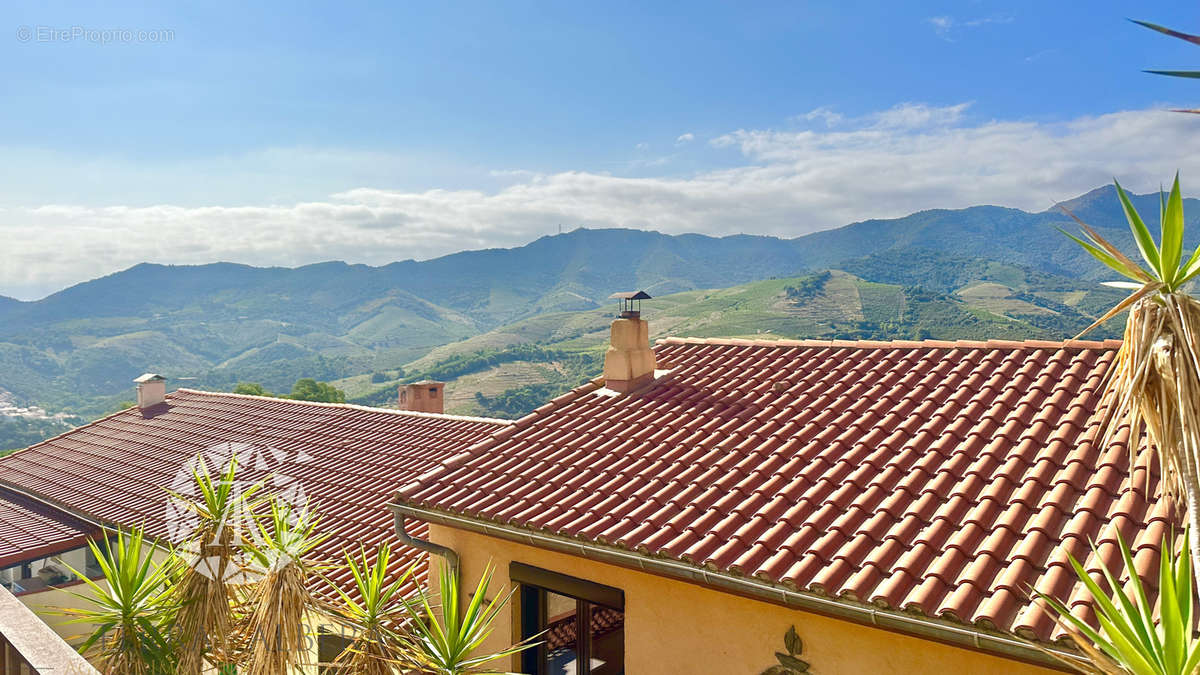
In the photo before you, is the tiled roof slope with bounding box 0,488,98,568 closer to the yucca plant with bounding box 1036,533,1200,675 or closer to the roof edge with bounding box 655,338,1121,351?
the roof edge with bounding box 655,338,1121,351

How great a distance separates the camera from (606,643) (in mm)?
10070

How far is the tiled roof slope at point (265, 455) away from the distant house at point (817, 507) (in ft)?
10.4

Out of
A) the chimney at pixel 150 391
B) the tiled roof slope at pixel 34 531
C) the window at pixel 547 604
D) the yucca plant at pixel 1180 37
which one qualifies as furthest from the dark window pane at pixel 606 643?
the chimney at pixel 150 391

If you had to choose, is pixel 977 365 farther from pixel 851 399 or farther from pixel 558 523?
pixel 558 523

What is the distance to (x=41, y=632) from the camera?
225 cm

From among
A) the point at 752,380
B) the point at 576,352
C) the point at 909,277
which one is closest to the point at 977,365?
the point at 752,380

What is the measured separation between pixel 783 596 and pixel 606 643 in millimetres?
5664

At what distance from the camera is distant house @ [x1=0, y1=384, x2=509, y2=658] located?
549 inches

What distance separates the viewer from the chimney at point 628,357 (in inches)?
369

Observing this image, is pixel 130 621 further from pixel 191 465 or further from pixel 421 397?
pixel 421 397

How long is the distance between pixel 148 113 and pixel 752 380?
661 inches

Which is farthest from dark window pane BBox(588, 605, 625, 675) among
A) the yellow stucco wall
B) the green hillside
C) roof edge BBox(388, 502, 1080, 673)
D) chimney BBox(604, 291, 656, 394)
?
the green hillside

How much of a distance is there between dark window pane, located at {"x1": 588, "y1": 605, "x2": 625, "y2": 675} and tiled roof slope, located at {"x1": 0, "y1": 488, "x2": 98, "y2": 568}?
11.0 metres

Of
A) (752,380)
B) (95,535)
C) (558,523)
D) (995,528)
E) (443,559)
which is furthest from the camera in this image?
(95,535)
